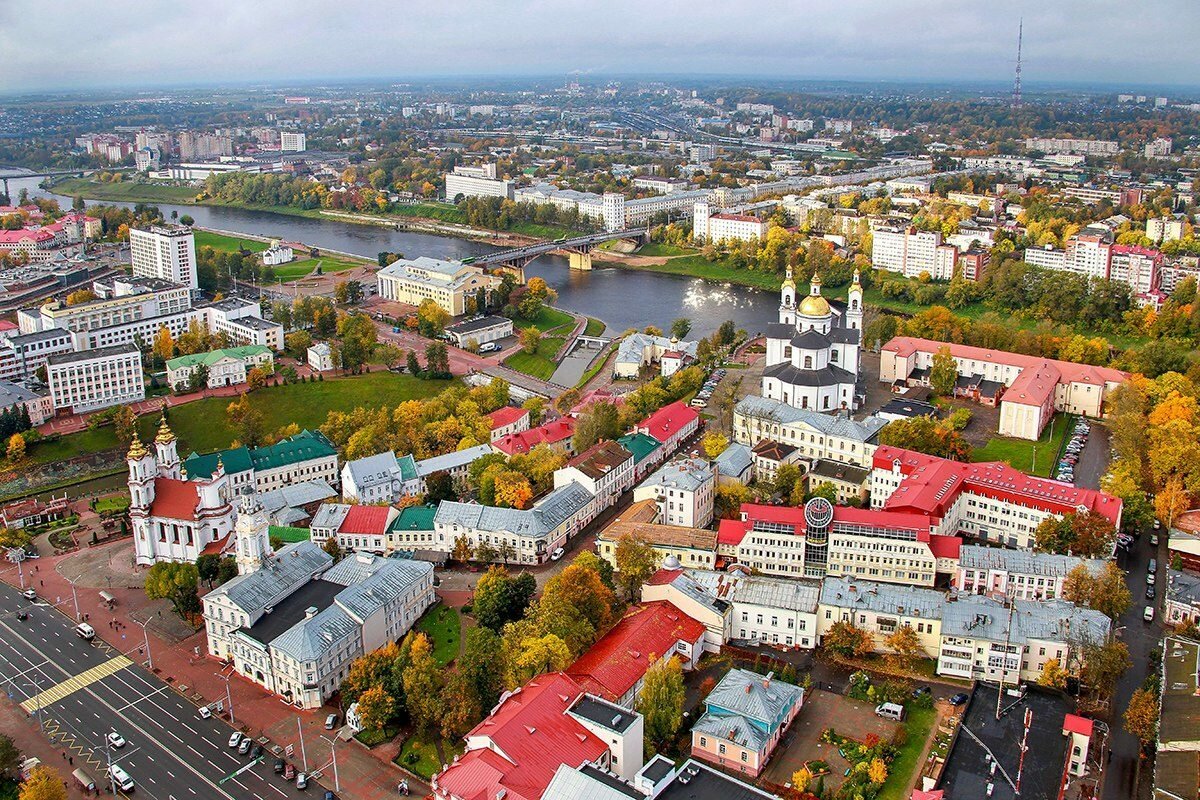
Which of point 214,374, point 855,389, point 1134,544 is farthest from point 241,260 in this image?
point 1134,544

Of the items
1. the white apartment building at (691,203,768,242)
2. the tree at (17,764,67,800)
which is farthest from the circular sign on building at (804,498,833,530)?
the white apartment building at (691,203,768,242)

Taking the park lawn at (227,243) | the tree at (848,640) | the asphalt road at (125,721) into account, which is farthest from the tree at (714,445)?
the park lawn at (227,243)

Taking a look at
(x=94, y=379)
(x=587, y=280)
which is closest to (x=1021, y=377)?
(x=94, y=379)

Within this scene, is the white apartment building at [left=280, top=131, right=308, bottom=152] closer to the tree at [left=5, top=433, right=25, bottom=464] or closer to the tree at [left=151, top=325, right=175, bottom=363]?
the tree at [left=151, top=325, right=175, bottom=363]

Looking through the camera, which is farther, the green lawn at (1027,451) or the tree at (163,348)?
the tree at (163,348)

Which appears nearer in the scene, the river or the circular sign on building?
the circular sign on building

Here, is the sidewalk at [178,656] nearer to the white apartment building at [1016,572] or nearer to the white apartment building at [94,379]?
the white apartment building at [94,379]

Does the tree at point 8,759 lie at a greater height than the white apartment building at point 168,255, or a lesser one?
lesser
